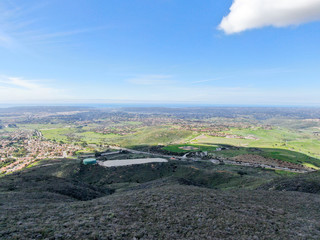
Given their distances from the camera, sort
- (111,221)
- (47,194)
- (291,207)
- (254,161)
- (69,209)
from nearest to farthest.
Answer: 1. (111,221)
2. (69,209)
3. (291,207)
4. (47,194)
5. (254,161)

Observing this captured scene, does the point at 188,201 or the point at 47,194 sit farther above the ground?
the point at 188,201

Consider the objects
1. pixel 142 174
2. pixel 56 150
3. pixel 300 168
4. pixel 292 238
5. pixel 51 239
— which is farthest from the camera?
pixel 56 150

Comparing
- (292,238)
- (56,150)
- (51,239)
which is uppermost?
(51,239)

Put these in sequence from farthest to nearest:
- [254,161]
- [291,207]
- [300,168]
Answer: [254,161] < [300,168] < [291,207]

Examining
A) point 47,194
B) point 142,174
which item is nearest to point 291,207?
point 47,194

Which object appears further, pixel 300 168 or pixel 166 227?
pixel 300 168

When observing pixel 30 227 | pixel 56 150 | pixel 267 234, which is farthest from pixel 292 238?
pixel 56 150


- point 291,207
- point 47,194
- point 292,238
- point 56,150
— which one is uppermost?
point 292,238

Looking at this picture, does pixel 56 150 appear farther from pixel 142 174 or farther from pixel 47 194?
pixel 47 194

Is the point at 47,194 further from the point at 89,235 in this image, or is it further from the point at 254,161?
the point at 254,161
